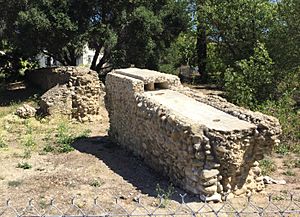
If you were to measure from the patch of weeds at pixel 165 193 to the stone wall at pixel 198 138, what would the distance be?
23 cm

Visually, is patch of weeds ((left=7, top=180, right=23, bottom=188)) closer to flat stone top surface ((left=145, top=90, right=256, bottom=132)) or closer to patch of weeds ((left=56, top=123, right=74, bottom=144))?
patch of weeds ((left=56, top=123, right=74, bottom=144))

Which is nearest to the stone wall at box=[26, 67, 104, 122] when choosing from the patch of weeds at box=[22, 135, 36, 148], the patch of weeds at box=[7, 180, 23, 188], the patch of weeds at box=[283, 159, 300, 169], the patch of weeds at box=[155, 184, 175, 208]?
the patch of weeds at box=[22, 135, 36, 148]

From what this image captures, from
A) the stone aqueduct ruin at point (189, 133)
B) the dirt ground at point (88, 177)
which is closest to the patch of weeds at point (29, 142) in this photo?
the dirt ground at point (88, 177)

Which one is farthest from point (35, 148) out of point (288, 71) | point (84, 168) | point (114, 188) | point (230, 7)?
point (230, 7)

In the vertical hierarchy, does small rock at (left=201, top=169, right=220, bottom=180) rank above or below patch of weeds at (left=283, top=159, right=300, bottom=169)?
above

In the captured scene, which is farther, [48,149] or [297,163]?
[48,149]

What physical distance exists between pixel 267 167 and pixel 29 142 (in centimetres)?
623

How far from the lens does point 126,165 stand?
10.3 meters

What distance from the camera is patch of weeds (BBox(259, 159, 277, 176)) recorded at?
32.6ft

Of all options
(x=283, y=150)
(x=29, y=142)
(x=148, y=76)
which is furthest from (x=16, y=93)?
(x=283, y=150)

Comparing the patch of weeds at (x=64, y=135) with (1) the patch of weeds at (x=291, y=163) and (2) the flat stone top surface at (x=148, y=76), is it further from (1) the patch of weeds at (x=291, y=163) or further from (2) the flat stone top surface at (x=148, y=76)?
(1) the patch of weeds at (x=291, y=163)

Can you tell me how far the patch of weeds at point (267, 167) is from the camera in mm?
9944

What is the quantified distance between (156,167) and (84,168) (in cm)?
166

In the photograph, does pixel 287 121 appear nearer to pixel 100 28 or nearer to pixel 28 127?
pixel 28 127
